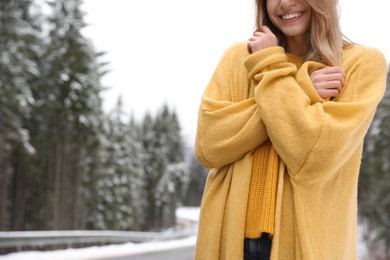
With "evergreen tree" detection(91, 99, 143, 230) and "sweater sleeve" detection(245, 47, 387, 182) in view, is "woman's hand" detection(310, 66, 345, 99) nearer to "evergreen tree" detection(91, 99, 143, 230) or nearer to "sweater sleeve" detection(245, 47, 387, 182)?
"sweater sleeve" detection(245, 47, 387, 182)

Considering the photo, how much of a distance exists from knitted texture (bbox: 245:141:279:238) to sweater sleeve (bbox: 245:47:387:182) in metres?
0.09

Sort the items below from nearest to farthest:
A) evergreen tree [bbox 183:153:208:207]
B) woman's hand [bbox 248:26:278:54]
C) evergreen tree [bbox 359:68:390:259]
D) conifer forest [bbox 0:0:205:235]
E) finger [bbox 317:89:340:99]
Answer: finger [bbox 317:89:340:99]
woman's hand [bbox 248:26:278:54]
conifer forest [bbox 0:0:205:235]
evergreen tree [bbox 359:68:390:259]
evergreen tree [bbox 183:153:208:207]

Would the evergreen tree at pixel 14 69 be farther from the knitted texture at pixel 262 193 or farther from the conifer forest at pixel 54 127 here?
the knitted texture at pixel 262 193

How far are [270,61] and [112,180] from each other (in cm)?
4402

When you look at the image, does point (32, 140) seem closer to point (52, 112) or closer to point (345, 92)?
point (52, 112)

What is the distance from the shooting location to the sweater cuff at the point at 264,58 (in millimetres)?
1924

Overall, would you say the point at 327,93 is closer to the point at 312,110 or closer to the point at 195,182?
the point at 312,110

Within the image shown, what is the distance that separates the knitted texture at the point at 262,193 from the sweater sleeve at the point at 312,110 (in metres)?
0.09

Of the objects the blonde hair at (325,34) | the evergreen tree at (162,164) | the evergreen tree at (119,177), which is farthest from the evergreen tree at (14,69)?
the evergreen tree at (162,164)

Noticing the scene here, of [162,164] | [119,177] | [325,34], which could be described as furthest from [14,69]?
[162,164]

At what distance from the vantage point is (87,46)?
1082 inches

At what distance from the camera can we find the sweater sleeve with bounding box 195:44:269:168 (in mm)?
1891

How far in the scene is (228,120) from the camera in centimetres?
196

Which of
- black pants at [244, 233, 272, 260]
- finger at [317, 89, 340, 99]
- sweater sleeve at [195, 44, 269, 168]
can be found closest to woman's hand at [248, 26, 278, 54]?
sweater sleeve at [195, 44, 269, 168]
